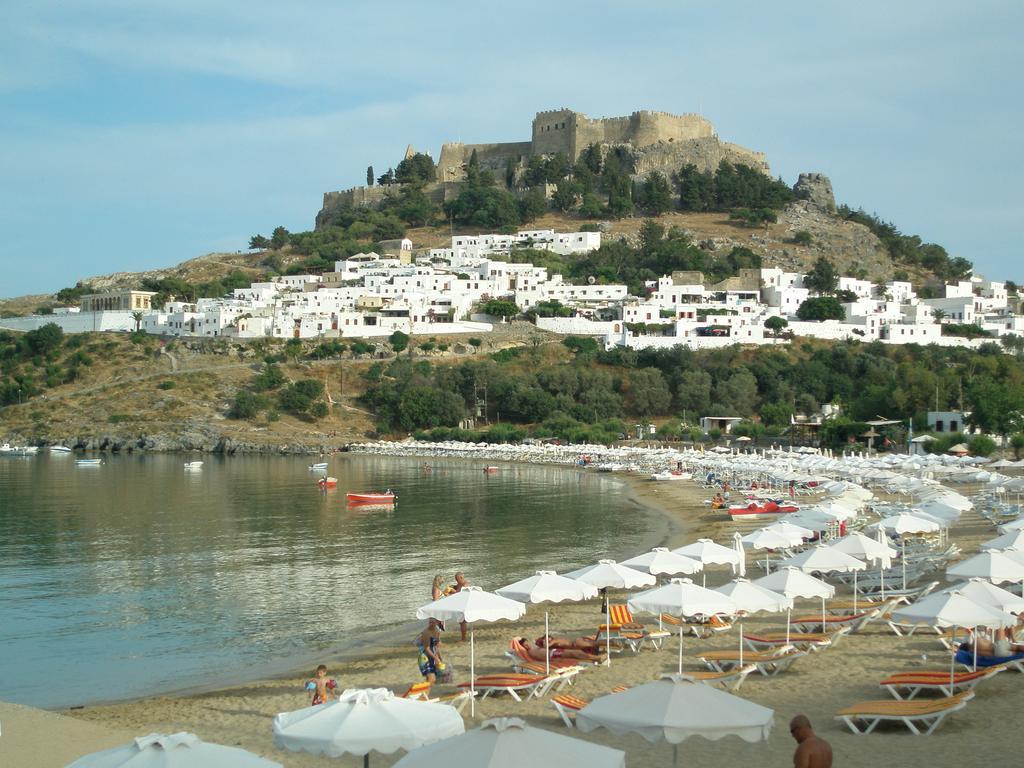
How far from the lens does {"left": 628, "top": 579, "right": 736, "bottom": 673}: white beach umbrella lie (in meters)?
12.2

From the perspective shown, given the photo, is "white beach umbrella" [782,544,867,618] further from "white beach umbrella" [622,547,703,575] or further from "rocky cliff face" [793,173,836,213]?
"rocky cliff face" [793,173,836,213]

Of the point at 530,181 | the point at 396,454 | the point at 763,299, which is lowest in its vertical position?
the point at 396,454

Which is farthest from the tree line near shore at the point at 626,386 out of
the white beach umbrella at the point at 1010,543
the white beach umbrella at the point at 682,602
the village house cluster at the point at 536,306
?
the white beach umbrella at the point at 682,602

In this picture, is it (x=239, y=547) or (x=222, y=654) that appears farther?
(x=239, y=547)

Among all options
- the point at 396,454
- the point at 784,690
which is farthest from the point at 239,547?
the point at 396,454

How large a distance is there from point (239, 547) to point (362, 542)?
338 cm

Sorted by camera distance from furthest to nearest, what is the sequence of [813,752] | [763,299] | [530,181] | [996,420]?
[530,181]
[763,299]
[996,420]
[813,752]

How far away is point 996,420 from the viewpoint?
48.3m

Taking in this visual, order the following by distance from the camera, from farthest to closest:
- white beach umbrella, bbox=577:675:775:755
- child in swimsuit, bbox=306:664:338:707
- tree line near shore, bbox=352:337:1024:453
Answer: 1. tree line near shore, bbox=352:337:1024:453
2. child in swimsuit, bbox=306:664:338:707
3. white beach umbrella, bbox=577:675:775:755

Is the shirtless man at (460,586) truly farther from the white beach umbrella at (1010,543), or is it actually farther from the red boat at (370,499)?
the red boat at (370,499)

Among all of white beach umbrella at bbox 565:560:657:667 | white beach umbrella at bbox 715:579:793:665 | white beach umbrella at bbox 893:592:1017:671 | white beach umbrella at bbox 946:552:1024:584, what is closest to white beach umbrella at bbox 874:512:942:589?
white beach umbrella at bbox 946:552:1024:584

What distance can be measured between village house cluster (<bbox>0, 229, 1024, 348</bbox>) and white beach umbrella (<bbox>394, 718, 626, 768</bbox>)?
7553cm

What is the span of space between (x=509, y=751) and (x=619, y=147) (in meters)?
114

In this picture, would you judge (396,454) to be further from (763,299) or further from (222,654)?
(222,654)
